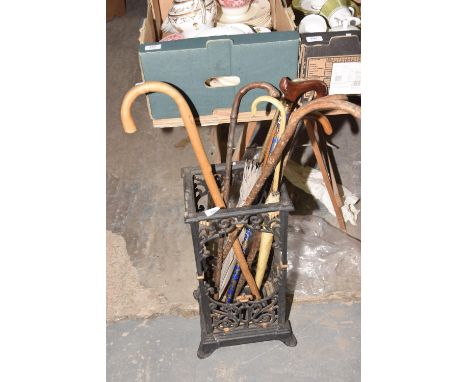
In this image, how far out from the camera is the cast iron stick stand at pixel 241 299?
4.26 ft

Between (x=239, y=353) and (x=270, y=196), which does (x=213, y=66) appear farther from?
(x=239, y=353)

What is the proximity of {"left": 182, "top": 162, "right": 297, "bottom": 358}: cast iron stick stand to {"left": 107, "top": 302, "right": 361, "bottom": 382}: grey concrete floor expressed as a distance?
56 millimetres

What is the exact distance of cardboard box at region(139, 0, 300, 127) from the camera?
59.6 inches

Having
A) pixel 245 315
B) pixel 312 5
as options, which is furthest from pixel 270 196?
pixel 312 5

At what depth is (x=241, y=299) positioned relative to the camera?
155cm

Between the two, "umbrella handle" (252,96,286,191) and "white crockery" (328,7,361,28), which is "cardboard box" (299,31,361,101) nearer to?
"white crockery" (328,7,361,28)

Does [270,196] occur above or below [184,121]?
below

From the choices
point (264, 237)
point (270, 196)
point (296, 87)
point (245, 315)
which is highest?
point (296, 87)

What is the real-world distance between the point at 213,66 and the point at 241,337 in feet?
2.96

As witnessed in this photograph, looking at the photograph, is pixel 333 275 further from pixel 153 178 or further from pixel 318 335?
pixel 153 178

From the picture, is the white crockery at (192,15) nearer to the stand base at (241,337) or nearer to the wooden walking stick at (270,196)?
the wooden walking stick at (270,196)

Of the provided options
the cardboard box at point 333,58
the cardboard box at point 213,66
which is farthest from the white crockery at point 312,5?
the cardboard box at point 333,58

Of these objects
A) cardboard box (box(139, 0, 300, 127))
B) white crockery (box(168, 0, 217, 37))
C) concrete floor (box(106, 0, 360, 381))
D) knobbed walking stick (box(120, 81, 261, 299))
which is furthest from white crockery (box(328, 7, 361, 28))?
knobbed walking stick (box(120, 81, 261, 299))

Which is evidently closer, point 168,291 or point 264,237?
point 264,237
